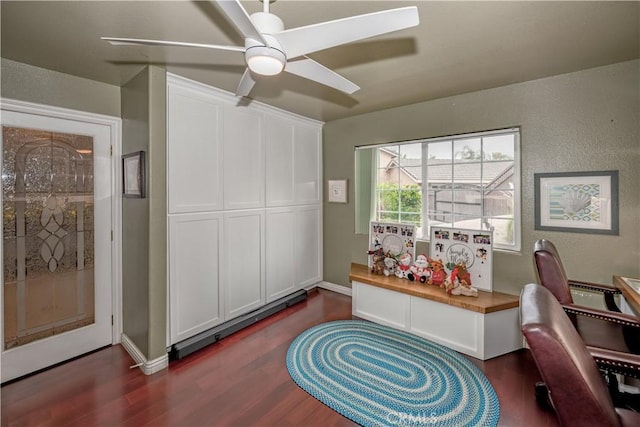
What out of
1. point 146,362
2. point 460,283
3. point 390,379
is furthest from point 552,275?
point 146,362

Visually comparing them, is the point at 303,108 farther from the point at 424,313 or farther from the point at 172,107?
the point at 424,313

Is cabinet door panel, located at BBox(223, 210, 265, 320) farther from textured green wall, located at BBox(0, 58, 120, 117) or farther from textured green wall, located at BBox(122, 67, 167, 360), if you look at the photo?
textured green wall, located at BBox(0, 58, 120, 117)

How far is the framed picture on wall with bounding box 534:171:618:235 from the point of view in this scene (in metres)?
2.29

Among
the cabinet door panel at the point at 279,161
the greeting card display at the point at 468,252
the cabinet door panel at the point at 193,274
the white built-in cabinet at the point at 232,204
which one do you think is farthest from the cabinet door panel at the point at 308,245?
the greeting card display at the point at 468,252

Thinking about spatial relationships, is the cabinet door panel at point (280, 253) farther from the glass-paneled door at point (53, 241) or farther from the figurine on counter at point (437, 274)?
the figurine on counter at point (437, 274)

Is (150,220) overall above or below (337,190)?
below

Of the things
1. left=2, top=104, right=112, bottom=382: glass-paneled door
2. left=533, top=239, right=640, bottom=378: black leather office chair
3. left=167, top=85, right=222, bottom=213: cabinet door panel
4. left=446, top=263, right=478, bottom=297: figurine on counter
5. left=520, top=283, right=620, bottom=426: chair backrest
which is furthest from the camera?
left=446, top=263, right=478, bottom=297: figurine on counter

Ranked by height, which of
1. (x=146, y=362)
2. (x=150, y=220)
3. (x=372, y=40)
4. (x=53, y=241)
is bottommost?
(x=146, y=362)

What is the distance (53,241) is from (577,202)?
438cm

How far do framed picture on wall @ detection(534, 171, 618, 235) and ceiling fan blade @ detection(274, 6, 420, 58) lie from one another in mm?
2195

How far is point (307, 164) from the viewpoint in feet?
12.8

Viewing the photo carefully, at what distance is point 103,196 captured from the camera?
103 inches

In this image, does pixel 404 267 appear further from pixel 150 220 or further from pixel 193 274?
pixel 150 220

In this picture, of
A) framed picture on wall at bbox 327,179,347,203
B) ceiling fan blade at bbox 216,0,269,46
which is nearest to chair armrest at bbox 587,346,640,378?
ceiling fan blade at bbox 216,0,269,46
